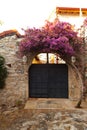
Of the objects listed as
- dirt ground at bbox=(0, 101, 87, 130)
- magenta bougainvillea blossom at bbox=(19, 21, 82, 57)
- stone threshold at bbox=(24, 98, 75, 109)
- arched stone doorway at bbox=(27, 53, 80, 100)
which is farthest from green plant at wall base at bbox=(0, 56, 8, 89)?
dirt ground at bbox=(0, 101, 87, 130)

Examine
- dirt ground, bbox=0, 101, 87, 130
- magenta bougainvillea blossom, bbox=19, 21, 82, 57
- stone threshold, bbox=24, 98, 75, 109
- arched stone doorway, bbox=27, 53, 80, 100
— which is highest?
magenta bougainvillea blossom, bbox=19, 21, 82, 57

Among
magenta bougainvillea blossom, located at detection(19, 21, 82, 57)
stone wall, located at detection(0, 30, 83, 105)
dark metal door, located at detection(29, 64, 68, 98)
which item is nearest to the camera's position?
magenta bougainvillea blossom, located at detection(19, 21, 82, 57)

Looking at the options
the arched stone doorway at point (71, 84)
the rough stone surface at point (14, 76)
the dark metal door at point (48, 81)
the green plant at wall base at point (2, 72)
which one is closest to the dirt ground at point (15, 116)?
the arched stone doorway at point (71, 84)

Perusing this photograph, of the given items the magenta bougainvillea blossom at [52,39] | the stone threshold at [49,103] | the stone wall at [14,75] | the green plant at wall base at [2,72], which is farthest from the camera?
the stone wall at [14,75]

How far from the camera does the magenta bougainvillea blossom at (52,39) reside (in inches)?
456

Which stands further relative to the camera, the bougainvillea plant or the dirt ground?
the bougainvillea plant

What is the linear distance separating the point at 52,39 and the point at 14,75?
3000 millimetres

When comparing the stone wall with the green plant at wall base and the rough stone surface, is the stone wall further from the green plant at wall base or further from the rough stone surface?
the green plant at wall base

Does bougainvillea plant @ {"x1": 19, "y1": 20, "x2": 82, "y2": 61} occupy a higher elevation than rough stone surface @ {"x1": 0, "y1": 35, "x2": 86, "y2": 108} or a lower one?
higher

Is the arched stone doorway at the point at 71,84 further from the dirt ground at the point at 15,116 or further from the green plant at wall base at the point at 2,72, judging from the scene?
the dirt ground at the point at 15,116

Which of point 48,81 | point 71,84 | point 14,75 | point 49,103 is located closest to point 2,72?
point 14,75

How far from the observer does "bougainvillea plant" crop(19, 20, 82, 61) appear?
456 inches

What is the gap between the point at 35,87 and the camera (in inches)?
514

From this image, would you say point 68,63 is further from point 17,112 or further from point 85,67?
point 17,112
